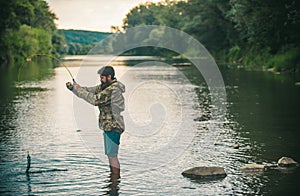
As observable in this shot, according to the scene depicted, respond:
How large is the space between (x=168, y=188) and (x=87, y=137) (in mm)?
6509

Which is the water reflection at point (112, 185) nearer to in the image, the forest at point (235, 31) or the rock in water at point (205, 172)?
the rock in water at point (205, 172)

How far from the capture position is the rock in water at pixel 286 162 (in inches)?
504

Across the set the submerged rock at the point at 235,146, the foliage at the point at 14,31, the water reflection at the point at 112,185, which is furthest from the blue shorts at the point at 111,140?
the foliage at the point at 14,31

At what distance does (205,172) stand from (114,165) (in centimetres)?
189

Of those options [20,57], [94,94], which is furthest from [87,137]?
[20,57]

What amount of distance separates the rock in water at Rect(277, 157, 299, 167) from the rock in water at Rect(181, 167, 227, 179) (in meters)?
1.65

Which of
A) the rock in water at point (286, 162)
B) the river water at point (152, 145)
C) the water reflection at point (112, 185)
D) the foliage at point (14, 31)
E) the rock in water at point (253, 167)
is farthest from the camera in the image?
the foliage at point (14, 31)

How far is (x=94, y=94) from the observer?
11.5m

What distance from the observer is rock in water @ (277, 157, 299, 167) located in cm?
1280

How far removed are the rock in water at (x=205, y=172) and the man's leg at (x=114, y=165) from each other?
1.39 metres

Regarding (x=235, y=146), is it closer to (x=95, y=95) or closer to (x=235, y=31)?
(x=95, y=95)

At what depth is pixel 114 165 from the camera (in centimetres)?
1189

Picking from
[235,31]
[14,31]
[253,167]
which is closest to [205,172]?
[253,167]

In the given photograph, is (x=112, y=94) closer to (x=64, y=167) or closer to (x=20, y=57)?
(x=64, y=167)
